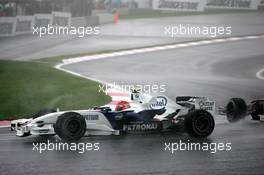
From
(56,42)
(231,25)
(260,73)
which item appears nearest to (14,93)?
(260,73)

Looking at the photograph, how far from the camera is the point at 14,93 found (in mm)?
18641

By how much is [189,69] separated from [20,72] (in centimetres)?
624

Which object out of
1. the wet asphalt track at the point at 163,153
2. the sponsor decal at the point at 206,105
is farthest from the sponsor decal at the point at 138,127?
the sponsor decal at the point at 206,105

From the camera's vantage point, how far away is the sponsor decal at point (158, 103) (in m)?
12.8

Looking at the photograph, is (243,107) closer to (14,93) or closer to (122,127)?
(122,127)

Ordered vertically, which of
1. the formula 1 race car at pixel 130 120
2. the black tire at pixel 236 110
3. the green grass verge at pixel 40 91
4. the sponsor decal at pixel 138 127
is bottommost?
the green grass verge at pixel 40 91

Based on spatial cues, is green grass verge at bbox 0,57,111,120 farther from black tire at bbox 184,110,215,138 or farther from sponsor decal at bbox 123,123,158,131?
black tire at bbox 184,110,215,138

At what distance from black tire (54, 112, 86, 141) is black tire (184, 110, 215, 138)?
201 cm

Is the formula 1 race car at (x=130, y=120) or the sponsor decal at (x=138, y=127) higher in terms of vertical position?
the formula 1 race car at (x=130, y=120)

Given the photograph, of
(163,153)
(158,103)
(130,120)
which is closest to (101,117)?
(130,120)

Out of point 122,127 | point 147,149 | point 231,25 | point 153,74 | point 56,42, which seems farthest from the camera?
point 231,25

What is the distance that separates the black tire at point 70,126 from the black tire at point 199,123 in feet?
6.61

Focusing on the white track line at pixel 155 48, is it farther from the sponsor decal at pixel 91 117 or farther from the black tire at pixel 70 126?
the black tire at pixel 70 126

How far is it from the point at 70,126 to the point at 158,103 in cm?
194
